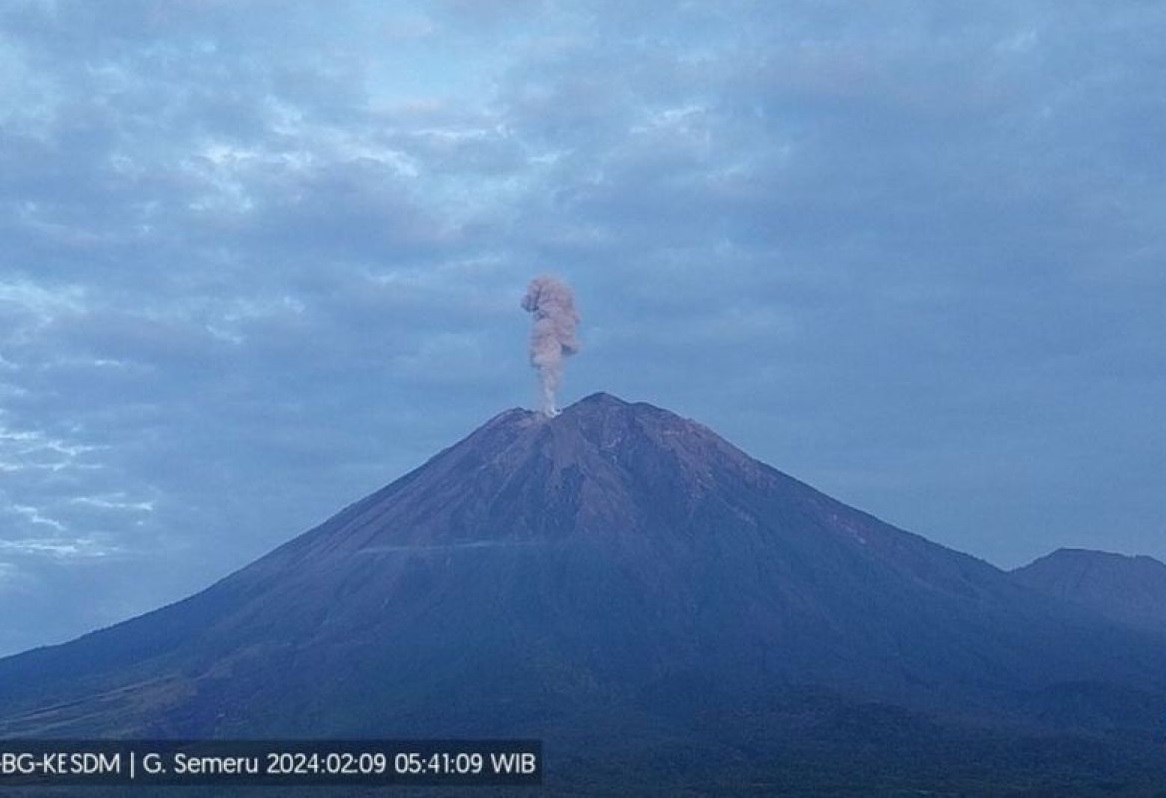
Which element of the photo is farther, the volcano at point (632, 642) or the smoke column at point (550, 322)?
the smoke column at point (550, 322)

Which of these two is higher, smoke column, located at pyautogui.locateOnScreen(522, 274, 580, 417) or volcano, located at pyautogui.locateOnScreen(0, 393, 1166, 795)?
smoke column, located at pyautogui.locateOnScreen(522, 274, 580, 417)

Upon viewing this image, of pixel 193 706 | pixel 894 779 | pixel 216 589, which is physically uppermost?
pixel 216 589

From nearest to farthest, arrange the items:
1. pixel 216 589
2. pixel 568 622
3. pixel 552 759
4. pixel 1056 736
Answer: pixel 552 759 → pixel 1056 736 → pixel 568 622 → pixel 216 589

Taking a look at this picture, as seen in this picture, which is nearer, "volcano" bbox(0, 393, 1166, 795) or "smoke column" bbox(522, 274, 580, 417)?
"volcano" bbox(0, 393, 1166, 795)

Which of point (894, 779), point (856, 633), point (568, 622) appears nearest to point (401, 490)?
point (568, 622)

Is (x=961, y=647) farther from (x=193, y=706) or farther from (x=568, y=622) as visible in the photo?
(x=193, y=706)
